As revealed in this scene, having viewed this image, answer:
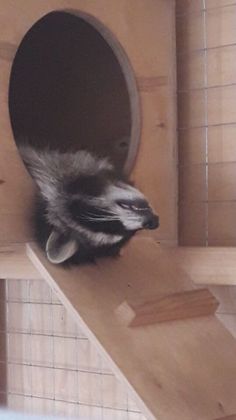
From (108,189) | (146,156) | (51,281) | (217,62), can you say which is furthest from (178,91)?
(51,281)

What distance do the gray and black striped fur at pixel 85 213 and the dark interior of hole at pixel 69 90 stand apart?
8.7 inches

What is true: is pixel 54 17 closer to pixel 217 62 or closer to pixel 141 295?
pixel 217 62

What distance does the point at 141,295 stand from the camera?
47.3 inches

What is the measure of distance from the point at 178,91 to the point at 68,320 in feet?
2.13

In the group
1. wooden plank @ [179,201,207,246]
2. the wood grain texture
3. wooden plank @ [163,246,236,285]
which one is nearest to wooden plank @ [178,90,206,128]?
wooden plank @ [179,201,207,246]

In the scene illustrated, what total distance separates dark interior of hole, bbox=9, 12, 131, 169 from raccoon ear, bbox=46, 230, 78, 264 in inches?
11.8

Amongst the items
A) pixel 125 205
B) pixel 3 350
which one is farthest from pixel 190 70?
pixel 3 350

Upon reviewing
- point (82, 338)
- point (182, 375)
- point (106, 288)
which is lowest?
point (82, 338)

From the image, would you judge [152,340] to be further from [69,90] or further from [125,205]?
[69,90]

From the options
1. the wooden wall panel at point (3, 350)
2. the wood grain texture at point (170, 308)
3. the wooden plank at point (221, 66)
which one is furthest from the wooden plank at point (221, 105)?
the wooden wall panel at point (3, 350)

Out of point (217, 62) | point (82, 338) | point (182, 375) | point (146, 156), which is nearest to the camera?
point (182, 375)

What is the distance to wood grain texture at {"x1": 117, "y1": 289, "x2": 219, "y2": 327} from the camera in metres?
1.13

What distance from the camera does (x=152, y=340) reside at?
3.76 ft

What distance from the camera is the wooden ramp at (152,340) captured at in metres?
1.07
